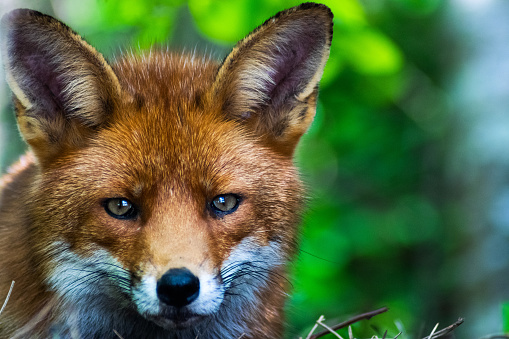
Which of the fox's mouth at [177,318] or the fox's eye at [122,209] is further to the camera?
the fox's eye at [122,209]

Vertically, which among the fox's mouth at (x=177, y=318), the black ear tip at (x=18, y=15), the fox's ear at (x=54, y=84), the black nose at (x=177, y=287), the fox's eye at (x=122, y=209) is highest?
the black ear tip at (x=18, y=15)

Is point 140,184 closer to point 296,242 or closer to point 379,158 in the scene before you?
point 296,242

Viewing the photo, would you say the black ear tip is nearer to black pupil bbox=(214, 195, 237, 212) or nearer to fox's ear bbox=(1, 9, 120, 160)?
fox's ear bbox=(1, 9, 120, 160)

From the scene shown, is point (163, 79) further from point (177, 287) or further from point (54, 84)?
point (177, 287)

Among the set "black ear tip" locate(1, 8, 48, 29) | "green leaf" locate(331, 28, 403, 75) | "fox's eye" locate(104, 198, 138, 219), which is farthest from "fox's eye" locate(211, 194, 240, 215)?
"green leaf" locate(331, 28, 403, 75)

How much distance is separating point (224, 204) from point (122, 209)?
505 millimetres

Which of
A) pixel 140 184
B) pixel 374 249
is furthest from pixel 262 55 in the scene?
pixel 374 249

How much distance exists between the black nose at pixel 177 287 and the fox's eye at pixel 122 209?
44 cm

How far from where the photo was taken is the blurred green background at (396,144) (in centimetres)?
494

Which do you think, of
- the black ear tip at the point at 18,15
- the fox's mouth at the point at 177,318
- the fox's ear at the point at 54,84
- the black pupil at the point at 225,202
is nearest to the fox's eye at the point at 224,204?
the black pupil at the point at 225,202

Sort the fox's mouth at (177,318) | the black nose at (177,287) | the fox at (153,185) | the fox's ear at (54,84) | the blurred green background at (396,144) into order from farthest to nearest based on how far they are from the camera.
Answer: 1. the blurred green background at (396,144)
2. the fox's ear at (54,84)
3. the fox at (153,185)
4. the fox's mouth at (177,318)
5. the black nose at (177,287)

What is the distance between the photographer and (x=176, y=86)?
321 cm

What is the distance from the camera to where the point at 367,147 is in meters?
7.67

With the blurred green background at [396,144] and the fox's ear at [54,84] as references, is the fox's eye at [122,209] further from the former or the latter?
the blurred green background at [396,144]
